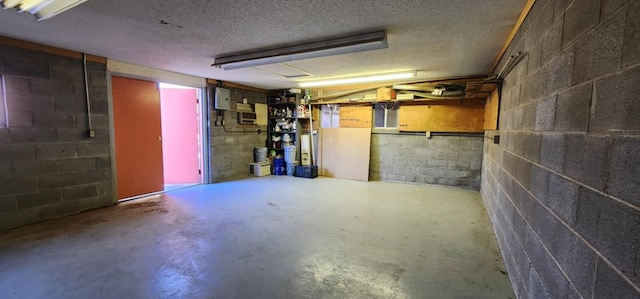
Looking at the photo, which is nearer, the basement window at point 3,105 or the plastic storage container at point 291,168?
the basement window at point 3,105

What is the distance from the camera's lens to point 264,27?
2.58 metres

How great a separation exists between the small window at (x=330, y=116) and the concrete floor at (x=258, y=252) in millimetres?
2736

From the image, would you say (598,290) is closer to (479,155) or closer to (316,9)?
(316,9)

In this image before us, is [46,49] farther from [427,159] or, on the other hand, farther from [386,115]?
[427,159]

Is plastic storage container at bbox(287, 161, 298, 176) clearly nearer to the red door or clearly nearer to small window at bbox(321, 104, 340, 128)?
small window at bbox(321, 104, 340, 128)

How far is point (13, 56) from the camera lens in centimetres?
302

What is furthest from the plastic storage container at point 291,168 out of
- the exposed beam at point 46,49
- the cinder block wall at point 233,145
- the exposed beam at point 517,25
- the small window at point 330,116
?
the exposed beam at point 517,25

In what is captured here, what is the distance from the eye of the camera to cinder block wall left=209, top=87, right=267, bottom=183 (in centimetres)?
563

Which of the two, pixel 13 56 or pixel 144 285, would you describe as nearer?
pixel 144 285

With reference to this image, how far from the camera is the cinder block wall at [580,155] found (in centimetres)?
86

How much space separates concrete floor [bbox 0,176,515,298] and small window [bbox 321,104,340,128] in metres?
2.74

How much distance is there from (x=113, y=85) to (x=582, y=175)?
17.0 ft

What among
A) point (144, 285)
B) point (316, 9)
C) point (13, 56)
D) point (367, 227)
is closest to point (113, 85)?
point (13, 56)

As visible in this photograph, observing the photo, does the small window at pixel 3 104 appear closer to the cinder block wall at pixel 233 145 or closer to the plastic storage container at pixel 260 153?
the cinder block wall at pixel 233 145
